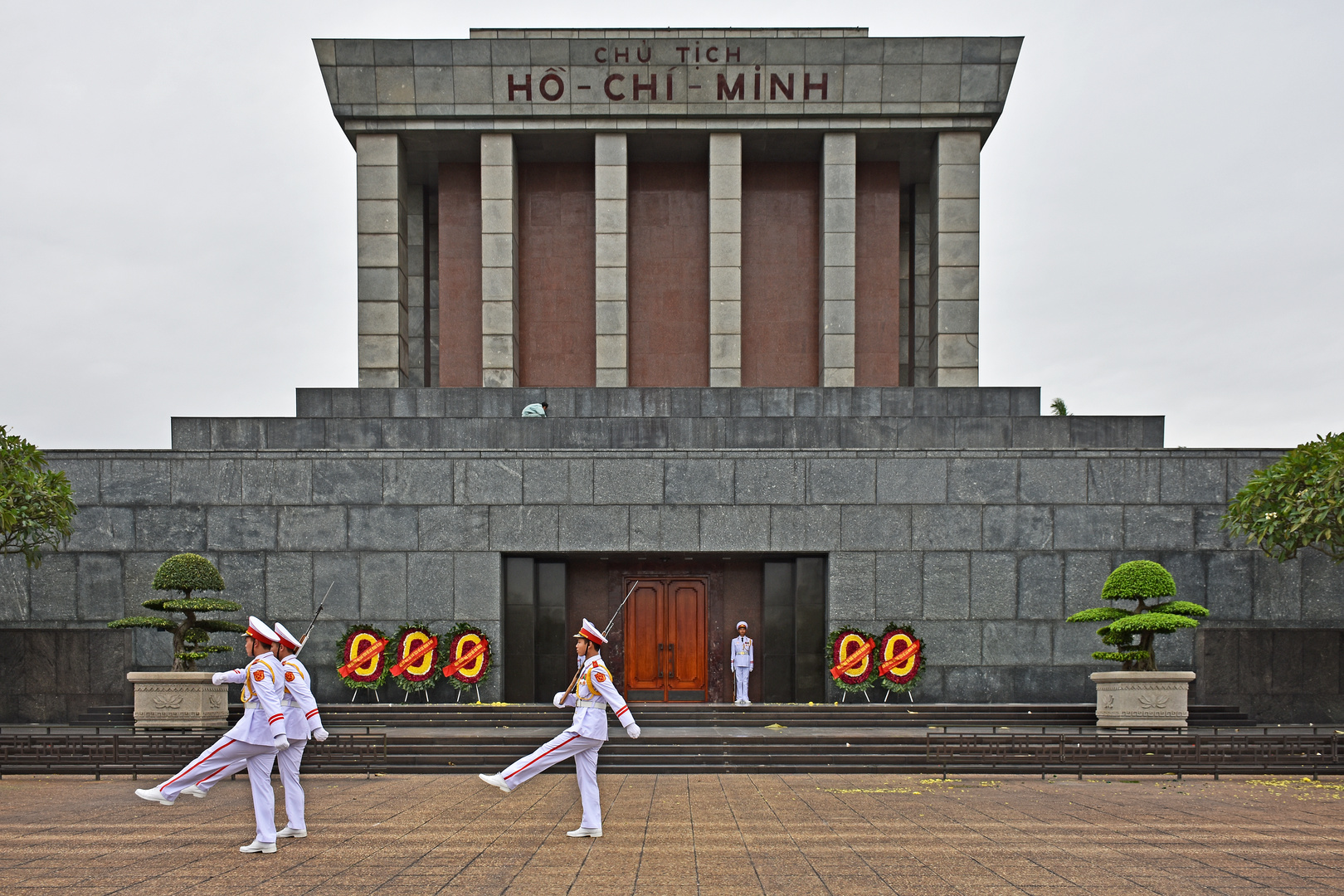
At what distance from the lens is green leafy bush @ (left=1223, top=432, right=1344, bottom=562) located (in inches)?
666

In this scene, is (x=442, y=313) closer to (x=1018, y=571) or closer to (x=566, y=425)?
(x=566, y=425)

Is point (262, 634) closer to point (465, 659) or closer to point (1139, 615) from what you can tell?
point (465, 659)

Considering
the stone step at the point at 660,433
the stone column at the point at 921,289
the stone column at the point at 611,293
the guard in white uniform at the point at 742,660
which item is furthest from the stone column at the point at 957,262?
the guard in white uniform at the point at 742,660

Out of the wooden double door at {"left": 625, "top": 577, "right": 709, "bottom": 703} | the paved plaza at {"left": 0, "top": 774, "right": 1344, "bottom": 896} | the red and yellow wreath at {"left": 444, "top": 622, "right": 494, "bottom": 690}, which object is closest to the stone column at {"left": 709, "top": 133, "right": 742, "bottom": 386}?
the wooden double door at {"left": 625, "top": 577, "right": 709, "bottom": 703}

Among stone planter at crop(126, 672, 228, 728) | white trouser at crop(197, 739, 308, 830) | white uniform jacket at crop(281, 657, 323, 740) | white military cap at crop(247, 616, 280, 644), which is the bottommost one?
stone planter at crop(126, 672, 228, 728)

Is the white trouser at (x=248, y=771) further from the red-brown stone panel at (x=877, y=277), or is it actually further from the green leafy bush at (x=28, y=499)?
the red-brown stone panel at (x=877, y=277)

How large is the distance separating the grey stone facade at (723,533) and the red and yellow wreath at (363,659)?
52 cm

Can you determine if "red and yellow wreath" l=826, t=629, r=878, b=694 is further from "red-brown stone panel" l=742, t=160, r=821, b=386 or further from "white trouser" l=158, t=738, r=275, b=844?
"white trouser" l=158, t=738, r=275, b=844

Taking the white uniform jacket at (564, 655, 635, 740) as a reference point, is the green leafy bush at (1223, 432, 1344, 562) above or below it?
above

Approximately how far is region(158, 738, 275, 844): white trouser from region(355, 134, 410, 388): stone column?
1758 centimetres

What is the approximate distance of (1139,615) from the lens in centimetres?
1802

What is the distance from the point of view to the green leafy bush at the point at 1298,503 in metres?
16.9

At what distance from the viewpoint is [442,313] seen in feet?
94.6

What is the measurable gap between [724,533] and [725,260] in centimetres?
938
